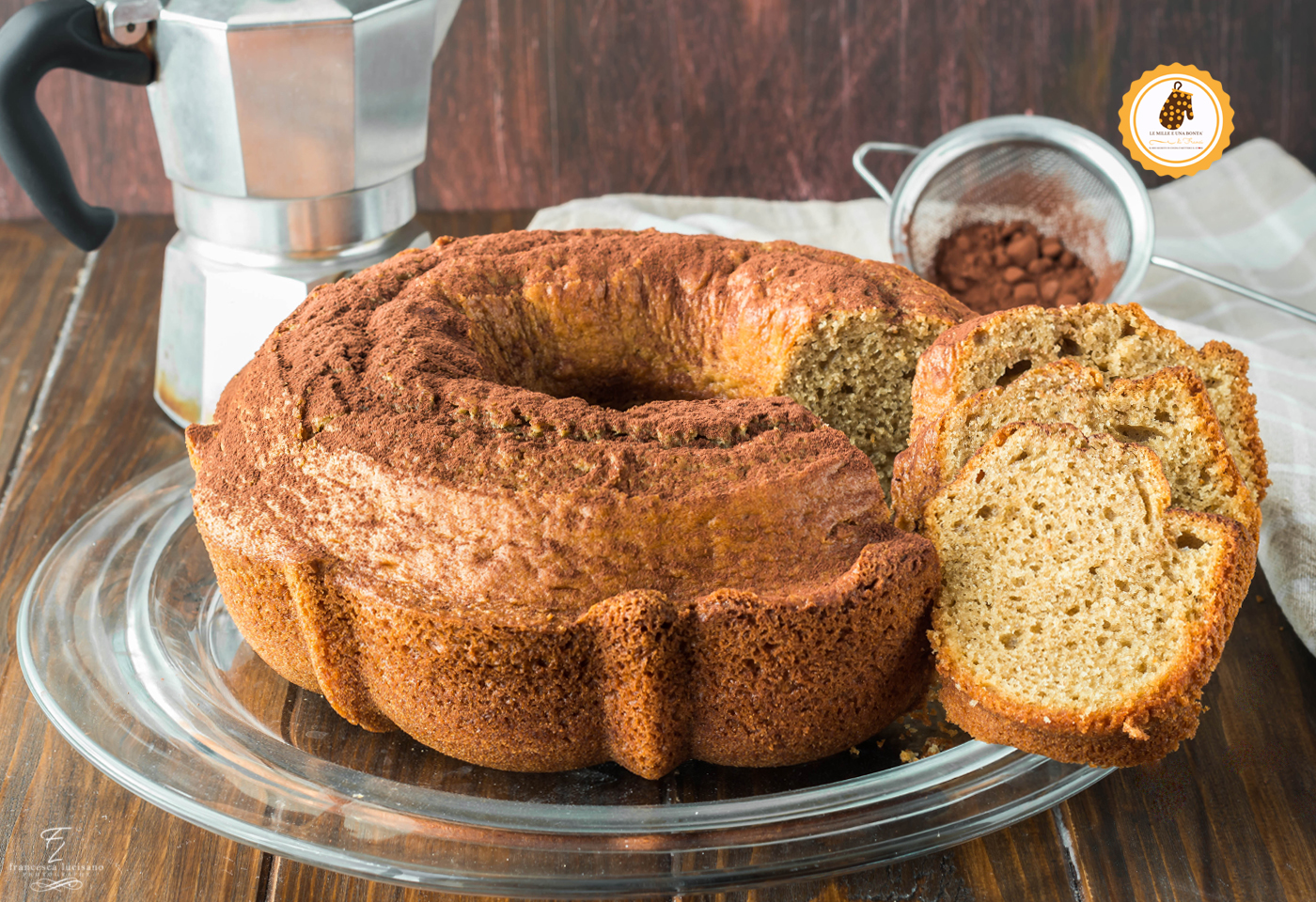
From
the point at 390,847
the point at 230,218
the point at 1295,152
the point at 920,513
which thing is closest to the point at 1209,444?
the point at 920,513

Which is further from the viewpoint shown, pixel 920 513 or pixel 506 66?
pixel 506 66

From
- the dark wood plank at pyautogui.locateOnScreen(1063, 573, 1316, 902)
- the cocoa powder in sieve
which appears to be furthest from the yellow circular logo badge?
the dark wood plank at pyautogui.locateOnScreen(1063, 573, 1316, 902)

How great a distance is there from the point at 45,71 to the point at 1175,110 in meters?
2.25

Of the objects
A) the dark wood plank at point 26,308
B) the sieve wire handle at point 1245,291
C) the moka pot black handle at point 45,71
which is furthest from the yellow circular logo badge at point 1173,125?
the dark wood plank at point 26,308

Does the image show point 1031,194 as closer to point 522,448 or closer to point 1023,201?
point 1023,201

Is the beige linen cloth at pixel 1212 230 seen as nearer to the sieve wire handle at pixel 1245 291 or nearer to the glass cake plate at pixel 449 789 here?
the sieve wire handle at pixel 1245 291

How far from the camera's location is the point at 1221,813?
1834 millimetres

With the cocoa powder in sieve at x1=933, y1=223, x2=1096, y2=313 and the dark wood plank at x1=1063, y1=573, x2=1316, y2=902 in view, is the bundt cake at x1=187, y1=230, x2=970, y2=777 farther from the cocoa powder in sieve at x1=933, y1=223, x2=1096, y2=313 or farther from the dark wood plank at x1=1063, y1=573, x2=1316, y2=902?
the cocoa powder in sieve at x1=933, y1=223, x2=1096, y2=313

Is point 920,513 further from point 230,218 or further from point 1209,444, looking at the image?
point 230,218

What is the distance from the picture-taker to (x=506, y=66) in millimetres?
3900

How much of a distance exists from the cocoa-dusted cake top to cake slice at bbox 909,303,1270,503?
0.61 ft

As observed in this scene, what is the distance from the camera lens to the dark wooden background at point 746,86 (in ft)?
12.6

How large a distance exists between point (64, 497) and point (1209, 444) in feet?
7.22

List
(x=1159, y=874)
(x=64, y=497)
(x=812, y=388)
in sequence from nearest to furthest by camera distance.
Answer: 1. (x=1159, y=874)
2. (x=812, y=388)
3. (x=64, y=497)
